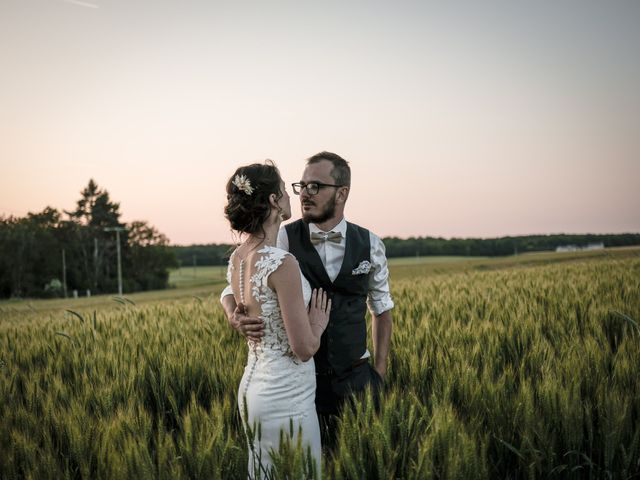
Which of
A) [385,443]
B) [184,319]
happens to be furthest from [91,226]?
[385,443]

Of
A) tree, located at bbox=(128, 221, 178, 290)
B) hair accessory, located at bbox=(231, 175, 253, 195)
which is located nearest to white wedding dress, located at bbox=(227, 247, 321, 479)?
hair accessory, located at bbox=(231, 175, 253, 195)

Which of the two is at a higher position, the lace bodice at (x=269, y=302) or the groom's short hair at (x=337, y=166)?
the groom's short hair at (x=337, y=166)

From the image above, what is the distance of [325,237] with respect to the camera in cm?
265

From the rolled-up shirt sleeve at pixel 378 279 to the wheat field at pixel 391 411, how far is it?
0.44m

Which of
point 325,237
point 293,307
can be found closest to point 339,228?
point 325,237

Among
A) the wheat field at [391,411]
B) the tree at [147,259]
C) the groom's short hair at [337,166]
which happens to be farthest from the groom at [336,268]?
the tree at [147,259]

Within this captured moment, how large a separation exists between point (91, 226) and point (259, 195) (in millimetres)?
80594

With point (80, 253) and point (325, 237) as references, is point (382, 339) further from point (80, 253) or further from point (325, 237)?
point (80, 253)

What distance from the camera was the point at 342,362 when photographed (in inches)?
101

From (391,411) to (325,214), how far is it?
3.73 ft

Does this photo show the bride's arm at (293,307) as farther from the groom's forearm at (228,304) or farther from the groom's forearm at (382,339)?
the groom's forearm at (382,339)

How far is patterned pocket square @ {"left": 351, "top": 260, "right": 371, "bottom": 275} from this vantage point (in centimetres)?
264

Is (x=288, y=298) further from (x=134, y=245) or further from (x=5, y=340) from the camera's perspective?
(x=134, y=245)

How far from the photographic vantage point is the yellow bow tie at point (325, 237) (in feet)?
8.70
